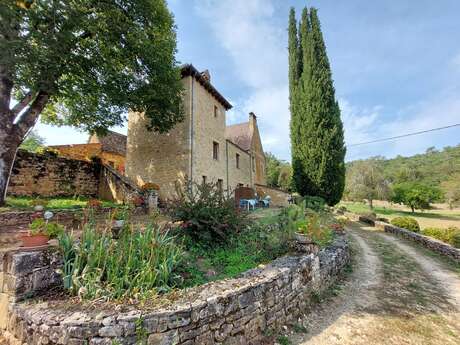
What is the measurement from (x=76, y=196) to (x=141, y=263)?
9677mm

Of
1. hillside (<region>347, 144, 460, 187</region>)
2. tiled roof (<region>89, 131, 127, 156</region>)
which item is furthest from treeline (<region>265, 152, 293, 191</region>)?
tiled roof (<region>89, 131, 127, 156</region>)

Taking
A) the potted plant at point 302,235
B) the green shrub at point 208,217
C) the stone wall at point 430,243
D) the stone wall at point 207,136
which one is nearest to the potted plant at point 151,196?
the stone wall at point 207,136

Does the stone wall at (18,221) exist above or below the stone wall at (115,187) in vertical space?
below

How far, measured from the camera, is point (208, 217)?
4668 millimetres

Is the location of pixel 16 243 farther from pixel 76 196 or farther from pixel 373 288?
pixel 373 288

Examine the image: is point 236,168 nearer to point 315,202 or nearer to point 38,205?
point 315,202

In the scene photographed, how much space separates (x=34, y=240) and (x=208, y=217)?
112 inches

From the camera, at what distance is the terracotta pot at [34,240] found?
2677mm

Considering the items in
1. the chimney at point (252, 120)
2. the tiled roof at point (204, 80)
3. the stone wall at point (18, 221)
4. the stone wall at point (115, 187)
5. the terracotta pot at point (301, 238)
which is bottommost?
the terracotta pot at point (301, 238)

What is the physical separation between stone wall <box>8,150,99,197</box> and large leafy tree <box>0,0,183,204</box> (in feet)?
6.97

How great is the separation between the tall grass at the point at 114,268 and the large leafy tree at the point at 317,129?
43.0 ft

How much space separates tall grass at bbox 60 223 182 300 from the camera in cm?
245

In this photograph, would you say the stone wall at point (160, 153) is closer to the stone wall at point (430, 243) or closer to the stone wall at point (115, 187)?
the stone wall at point (115, 187)

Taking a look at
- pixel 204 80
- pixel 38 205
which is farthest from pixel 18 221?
pixel 204 80
